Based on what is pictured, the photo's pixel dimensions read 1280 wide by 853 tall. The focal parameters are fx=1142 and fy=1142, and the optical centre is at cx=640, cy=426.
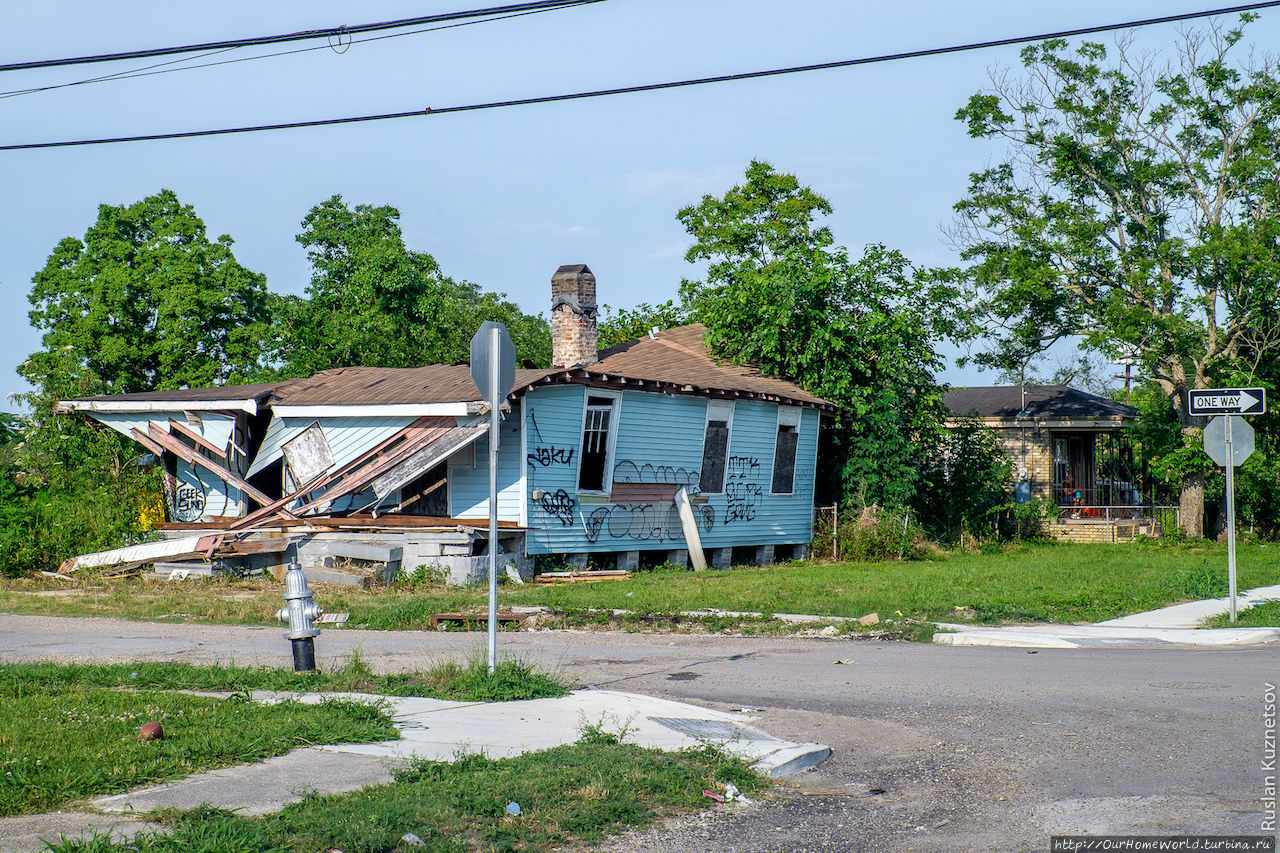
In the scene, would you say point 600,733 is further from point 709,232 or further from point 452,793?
point 709,232

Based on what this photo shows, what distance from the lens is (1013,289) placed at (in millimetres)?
32562

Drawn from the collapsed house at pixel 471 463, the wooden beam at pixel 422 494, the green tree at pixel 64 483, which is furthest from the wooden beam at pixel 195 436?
the wooden beam at pixel 422 494

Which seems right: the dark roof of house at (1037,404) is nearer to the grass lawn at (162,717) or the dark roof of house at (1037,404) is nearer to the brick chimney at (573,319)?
the brick chimney at (573,319)

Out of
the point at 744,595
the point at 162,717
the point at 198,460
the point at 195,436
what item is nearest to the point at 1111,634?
the point at 744,595

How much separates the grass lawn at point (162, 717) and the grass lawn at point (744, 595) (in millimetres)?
5137

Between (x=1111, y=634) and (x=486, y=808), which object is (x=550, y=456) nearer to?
(x=1111, y=634)

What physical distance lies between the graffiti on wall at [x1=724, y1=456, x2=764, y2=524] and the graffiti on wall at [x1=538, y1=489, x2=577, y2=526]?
482 cm

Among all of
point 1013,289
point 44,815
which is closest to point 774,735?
point 44,815

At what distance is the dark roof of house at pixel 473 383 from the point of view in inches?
810

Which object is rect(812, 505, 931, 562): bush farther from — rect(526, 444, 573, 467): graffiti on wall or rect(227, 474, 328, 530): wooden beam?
rect(227, 474, 328, 530): wooden beam

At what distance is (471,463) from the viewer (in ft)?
68.9

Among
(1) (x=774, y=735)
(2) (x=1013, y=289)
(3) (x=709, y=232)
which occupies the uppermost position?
(3) (x=709, y=232)

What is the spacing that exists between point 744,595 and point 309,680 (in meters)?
9.55

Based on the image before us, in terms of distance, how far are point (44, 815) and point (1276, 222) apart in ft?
104
